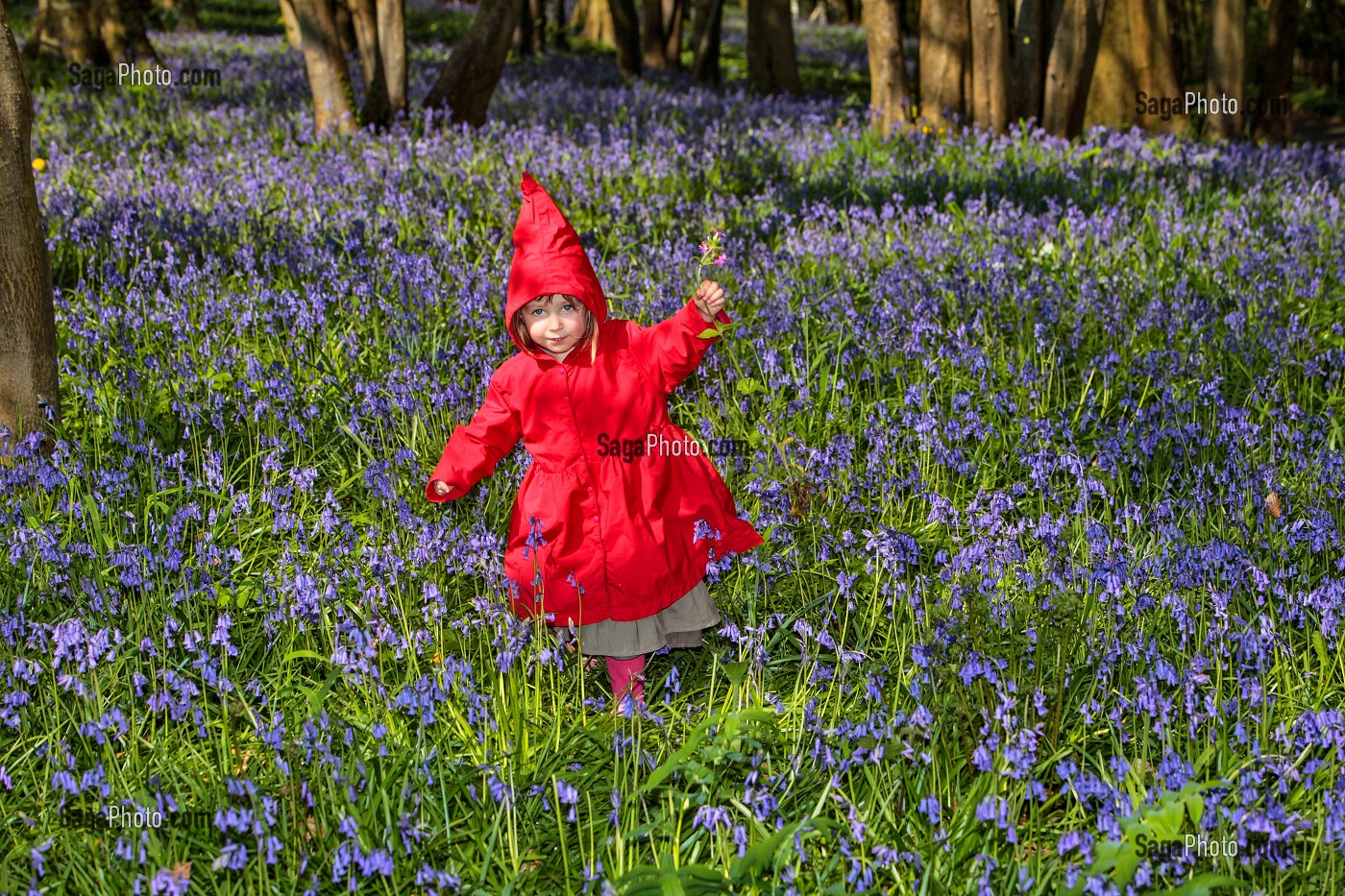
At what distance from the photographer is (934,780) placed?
8.63 ft

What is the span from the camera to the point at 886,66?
33.2 ft

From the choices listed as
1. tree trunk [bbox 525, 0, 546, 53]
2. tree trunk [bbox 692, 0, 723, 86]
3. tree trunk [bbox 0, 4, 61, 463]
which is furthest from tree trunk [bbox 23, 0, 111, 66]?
tree trunk [bbox 0, 4, 61, 463]

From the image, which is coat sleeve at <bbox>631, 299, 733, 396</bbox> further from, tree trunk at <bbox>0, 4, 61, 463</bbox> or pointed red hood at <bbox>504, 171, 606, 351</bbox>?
tree trunk at <bbox>0, 4, 61, 463</bbox>

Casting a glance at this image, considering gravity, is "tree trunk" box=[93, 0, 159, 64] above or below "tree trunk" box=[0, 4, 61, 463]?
above

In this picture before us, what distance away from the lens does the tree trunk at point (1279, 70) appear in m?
11.6

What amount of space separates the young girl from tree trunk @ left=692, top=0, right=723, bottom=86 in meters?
12.9

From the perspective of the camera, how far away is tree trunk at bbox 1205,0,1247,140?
11.1 metres

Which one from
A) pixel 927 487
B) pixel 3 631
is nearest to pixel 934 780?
pixel 927 487

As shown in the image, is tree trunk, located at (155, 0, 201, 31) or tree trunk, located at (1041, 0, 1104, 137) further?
tree trunk, located at (155, 0, 201, 31)

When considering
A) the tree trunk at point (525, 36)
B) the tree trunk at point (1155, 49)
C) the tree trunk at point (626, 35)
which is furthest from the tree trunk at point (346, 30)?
the tree trunk at point (1155, 49)

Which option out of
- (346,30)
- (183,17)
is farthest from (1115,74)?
(183,17)

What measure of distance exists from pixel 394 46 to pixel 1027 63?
572 cm

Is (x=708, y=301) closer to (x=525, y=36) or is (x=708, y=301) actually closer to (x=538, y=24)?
(x=525, y=36)

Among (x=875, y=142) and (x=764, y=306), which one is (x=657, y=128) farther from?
(x=764, y=306)
